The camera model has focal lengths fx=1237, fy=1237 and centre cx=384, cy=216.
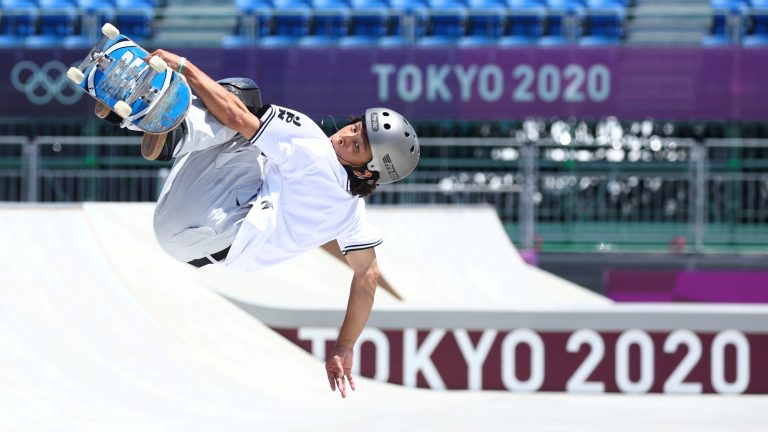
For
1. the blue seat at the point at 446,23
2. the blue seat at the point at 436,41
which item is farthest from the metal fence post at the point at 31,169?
the blue seat at the point at 446,23

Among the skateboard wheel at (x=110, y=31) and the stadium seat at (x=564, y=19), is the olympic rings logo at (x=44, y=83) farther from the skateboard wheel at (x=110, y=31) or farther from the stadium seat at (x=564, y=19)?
the skateboard wheel at (x=110, y=31)

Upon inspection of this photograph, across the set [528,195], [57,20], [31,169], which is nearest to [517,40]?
[528,195]

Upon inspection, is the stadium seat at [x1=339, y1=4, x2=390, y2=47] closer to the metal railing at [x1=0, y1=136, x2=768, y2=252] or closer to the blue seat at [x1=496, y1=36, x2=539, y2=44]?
the blue seat at [x1=496, y1=36, x2=539, y2=44]

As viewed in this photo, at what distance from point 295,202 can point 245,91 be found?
0.48 m

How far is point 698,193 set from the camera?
1490 cm

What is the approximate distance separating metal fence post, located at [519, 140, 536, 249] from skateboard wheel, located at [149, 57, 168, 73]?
435 inches

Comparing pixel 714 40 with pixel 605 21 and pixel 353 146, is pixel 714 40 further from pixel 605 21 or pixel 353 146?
pixel 353 146

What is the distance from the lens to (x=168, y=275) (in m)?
8.67

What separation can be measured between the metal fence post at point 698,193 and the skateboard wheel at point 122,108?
1140 centimetres

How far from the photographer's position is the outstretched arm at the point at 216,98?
4.38m

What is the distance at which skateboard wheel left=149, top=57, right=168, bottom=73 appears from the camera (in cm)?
429

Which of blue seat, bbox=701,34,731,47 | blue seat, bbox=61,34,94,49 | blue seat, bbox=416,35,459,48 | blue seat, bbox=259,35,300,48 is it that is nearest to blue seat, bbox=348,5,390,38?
blue seat, bbox=416,35,459,48

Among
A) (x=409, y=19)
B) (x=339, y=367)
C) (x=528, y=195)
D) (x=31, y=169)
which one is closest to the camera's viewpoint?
(x=339, y=367)

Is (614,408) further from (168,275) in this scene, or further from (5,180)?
(5,180)
